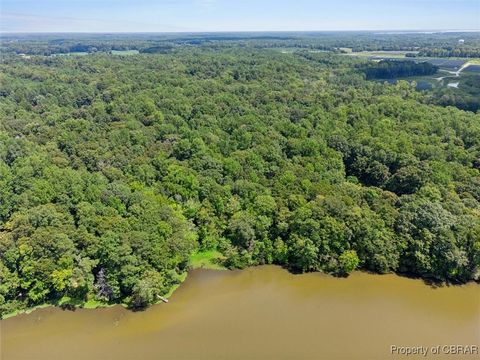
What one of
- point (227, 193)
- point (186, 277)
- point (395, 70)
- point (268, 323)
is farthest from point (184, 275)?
point (395, 70)

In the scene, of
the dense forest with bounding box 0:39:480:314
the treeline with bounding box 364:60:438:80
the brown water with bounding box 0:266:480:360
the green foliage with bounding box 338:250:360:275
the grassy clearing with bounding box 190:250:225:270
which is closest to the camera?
the brown water with bounding box 0:266:480:360

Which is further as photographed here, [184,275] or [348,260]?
[184,275]

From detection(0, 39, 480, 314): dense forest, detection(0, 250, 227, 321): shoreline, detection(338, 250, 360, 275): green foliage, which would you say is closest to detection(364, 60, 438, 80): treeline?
detection(0, 39, 480, 314): dense forest

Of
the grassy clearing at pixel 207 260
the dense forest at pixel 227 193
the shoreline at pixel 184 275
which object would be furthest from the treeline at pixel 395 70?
the shoreline at pixel 184 275

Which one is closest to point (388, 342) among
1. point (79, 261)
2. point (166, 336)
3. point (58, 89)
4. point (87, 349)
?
point (166, 336)

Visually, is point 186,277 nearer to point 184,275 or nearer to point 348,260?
point 184,275

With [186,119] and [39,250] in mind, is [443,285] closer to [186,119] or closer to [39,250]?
[39,250]

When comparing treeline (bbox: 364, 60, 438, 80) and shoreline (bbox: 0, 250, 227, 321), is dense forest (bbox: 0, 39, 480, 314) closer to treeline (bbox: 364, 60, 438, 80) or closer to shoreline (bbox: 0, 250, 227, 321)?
shoreline (bbox: 0, 250, 227, 321)
